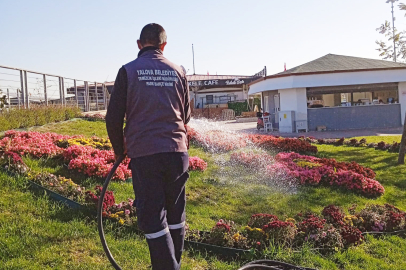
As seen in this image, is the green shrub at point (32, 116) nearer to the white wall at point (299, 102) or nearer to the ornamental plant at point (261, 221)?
the ornamental plant at point (261, 221)

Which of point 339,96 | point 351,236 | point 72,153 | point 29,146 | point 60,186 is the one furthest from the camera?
point 339,96

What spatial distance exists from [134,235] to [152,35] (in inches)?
99.0

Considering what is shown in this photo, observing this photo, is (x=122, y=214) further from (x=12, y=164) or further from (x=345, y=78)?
(x=345, y=78)

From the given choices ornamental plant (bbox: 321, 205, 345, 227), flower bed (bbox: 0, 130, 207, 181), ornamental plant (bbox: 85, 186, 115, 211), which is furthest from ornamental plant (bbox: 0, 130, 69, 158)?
ornamental plant (bbox: 321, 205, 345, 227)

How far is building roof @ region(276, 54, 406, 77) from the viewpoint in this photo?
22812 mm

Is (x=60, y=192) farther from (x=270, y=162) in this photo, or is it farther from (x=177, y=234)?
(x=270, y=162)

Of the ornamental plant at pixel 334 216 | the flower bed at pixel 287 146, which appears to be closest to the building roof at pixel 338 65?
the flower bed at pixel 287 146

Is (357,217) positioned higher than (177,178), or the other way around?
(177,178)

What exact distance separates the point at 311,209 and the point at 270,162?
10.6ft

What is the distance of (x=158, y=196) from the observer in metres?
2.99

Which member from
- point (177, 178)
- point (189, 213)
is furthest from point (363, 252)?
Result: point (177, 178)

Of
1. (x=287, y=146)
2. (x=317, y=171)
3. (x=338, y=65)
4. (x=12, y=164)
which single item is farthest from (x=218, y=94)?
(x=12, y=164)

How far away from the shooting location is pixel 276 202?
22.9ft

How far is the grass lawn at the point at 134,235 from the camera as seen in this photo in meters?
4.11
